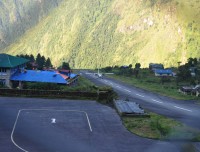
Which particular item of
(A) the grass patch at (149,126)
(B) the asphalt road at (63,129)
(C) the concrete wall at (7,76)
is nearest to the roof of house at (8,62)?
(C) the concrete wall at (7,76)

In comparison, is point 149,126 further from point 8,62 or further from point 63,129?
point 8,62

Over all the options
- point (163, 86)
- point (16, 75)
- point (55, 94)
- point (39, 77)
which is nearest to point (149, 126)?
point (55, 94)

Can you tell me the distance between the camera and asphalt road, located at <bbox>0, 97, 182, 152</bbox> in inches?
1002

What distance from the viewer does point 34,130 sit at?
99.8 ft

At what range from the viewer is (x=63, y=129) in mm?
31000

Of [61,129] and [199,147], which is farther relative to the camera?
[61,129]

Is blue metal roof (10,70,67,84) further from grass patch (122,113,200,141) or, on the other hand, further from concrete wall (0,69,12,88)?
grass patch (122,113,200,141)

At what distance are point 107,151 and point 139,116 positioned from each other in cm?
1314

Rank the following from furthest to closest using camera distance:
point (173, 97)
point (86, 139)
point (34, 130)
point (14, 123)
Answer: point (173, 97) → point (14, 123) → point (34, 130) → point (86, 139)

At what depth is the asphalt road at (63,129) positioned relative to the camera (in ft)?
83.5

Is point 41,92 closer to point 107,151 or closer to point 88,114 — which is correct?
point 88,114

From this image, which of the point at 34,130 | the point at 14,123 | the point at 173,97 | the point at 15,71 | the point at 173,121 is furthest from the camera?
the point at 15,71

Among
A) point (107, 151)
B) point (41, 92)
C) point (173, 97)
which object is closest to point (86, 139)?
point (107, 151)

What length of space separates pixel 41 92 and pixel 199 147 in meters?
26.9
